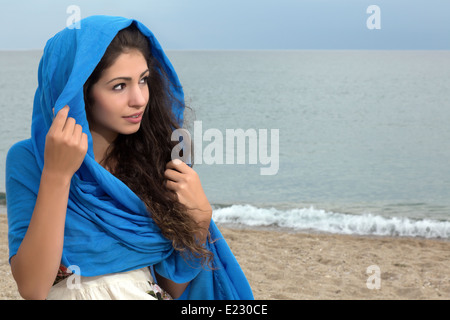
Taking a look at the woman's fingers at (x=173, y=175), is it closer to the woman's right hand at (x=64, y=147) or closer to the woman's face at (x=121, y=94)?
the woman's face at (x=121, y=94)

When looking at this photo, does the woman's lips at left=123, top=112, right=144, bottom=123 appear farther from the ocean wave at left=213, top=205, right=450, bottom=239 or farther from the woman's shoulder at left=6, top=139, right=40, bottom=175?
the ocean wave at left=213, top=205, right=450, bottom=239

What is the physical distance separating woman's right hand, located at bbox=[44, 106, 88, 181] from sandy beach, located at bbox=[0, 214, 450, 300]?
3.38m

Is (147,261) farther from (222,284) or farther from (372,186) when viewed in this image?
(372,186)

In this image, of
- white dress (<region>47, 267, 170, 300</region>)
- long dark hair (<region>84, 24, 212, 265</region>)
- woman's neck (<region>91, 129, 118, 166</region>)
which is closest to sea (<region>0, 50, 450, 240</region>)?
long dark hair (<region>84, 24, 212, 265</region>)

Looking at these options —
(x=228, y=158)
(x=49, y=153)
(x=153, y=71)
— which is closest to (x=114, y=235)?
(x=49, y=153)

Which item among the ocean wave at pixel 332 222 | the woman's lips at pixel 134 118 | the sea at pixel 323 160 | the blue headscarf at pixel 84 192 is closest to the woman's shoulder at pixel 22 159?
the blue headscarf at pixel 84 192

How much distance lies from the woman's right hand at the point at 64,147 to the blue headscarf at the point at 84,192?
106 mm

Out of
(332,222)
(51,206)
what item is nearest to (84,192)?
(51,206)

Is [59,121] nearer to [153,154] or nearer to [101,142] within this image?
[101,142]

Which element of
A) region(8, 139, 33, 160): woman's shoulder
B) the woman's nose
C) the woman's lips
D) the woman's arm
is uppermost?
the woman's nose

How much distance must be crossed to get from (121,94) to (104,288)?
662 mm

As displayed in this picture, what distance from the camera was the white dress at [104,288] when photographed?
1825mm

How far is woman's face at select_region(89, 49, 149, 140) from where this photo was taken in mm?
1862

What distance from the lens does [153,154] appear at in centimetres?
210
